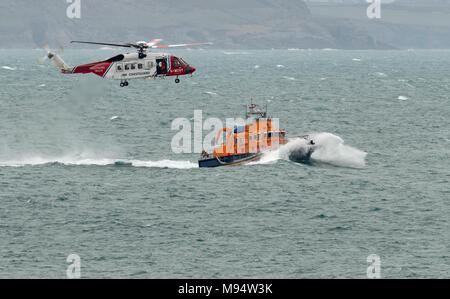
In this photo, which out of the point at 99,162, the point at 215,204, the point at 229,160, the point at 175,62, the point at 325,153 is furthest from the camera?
the point at 325,153

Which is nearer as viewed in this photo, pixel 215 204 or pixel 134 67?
pixel 134 67

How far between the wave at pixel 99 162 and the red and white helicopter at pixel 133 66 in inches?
1370

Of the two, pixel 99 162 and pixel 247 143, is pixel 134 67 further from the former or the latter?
pixel 99 162

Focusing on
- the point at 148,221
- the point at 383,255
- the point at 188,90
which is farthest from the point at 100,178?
the point at 188,90

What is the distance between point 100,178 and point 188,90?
4195 inches

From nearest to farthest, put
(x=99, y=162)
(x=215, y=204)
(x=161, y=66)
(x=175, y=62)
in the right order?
(x=161, y=66)
(x=175, y=62)
(x=215, y=204)
(x=99, y=162)

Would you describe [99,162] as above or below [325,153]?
below

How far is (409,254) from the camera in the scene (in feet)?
208

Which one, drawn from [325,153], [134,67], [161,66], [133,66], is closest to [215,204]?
[161,66]

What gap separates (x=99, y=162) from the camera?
9862 cm

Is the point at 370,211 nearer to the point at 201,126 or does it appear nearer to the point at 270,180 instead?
the point at 270,180

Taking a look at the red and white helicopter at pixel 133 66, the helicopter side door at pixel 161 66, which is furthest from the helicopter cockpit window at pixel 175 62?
the helicopter side door at pixel 161 66

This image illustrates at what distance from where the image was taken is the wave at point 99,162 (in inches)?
3772

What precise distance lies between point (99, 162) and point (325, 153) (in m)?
30.6
